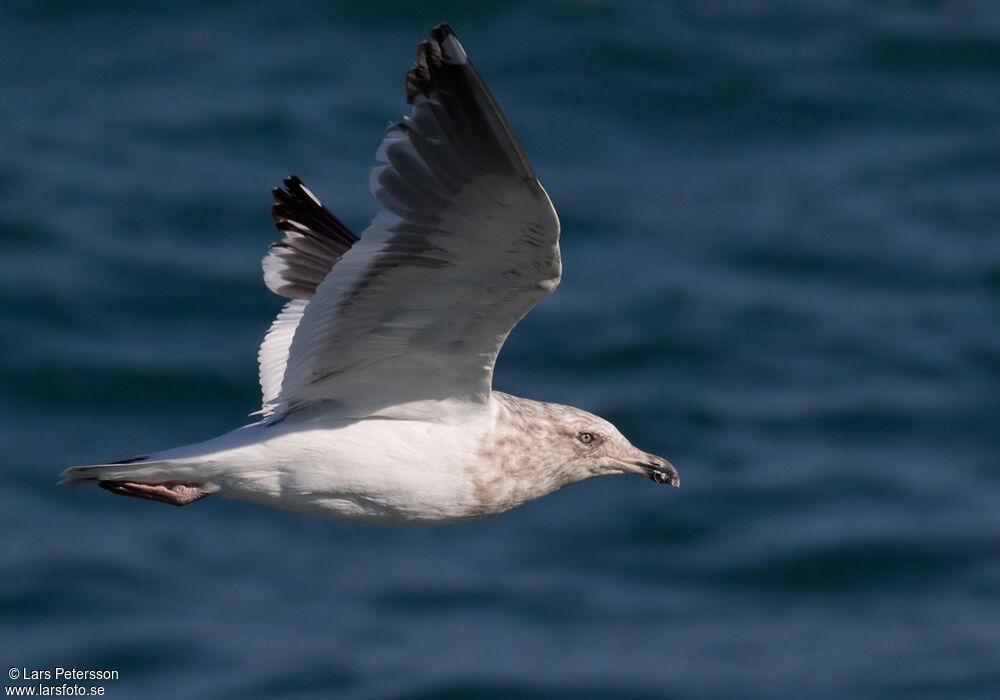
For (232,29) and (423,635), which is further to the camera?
(232,29)

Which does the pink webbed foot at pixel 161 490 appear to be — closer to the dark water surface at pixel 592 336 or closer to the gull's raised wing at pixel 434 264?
the gull's raised wing at pixel 434 264

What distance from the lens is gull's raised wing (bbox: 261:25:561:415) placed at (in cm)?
650

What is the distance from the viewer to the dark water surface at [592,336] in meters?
24.7

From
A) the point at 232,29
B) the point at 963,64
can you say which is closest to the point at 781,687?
the point at 963,64

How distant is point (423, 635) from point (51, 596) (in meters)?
5.77

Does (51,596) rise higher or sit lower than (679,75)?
lower

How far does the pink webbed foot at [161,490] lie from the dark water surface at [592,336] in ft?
49.2

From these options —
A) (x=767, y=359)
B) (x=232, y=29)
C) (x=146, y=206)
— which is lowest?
(x=767, y=359)

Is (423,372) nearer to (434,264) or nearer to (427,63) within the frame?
(434,264)

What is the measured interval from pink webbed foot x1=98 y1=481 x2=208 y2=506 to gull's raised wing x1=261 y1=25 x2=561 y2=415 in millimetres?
591

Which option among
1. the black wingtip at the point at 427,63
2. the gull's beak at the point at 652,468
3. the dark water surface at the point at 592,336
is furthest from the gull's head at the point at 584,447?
the dark water surface at the point at 592,336

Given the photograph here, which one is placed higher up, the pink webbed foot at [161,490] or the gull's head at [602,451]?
the gull's head at [602,451]

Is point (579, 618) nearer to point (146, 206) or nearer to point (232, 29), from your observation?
point (146, 206)

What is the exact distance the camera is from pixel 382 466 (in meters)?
8.08
